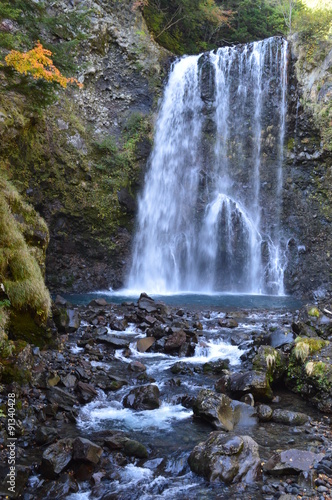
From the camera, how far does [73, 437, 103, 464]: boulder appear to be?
4145mm

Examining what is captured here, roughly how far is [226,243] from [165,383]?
12842 mm

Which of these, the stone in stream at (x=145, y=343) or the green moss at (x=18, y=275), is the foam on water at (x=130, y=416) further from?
the stone in stream at (x=145, y=343)

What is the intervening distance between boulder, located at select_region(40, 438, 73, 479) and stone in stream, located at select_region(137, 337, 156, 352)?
4.01 metres

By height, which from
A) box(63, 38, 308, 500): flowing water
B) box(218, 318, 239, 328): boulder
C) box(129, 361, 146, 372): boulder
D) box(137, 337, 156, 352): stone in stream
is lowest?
box(129, 361, 146, 372): boulder

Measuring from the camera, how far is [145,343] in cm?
848

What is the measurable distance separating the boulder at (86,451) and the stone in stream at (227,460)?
106 cm

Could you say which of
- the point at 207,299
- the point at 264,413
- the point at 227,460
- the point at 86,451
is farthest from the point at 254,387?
the point at 207,299

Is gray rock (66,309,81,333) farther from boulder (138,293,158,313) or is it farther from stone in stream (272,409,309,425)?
stone in stream (272,409,309,425)

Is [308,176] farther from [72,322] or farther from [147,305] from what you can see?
[72,322]

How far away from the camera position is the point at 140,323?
407 inches

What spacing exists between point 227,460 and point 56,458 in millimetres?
1832

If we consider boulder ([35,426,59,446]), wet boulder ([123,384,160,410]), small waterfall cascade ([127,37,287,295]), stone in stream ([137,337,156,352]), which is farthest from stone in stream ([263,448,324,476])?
small waterfall cascade ([127,37,287,295])

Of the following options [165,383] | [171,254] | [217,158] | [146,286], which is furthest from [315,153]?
[165,383]

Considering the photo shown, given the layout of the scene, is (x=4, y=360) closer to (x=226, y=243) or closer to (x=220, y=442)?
(x=220, y=442)
